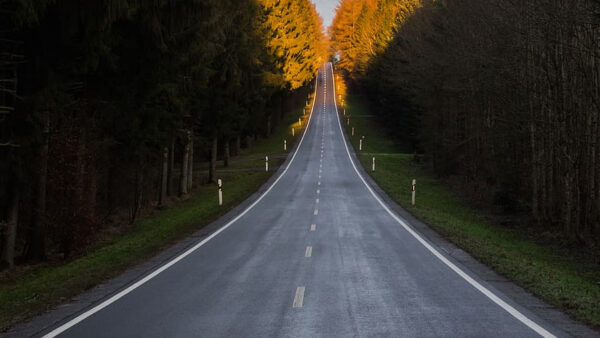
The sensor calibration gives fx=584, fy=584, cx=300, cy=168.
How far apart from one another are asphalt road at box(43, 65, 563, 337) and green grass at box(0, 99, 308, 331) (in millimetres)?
1106

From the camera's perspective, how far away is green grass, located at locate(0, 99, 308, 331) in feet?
32.6

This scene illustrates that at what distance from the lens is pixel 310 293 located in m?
9.79

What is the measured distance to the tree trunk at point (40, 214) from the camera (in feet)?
55.6

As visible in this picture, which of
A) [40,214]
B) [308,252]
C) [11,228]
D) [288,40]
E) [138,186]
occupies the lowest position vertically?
[308,252]

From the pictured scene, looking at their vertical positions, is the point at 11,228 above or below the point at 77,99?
below

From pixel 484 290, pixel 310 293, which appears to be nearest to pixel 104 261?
pixel 310 293

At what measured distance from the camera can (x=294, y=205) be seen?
26.0m

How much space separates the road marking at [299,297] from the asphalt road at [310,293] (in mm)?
16

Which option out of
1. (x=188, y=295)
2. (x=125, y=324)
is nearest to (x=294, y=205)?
(x=188, y=295)

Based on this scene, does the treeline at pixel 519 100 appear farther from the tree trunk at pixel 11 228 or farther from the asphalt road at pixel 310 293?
the tree trunk at pixel 11 228

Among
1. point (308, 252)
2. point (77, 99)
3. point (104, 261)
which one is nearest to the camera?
point (308, 252)

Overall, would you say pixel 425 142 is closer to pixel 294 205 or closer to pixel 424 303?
pixel 294 205

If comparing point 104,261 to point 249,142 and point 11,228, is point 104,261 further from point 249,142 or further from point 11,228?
point 249,142

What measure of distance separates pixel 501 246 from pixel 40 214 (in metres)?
13.6
